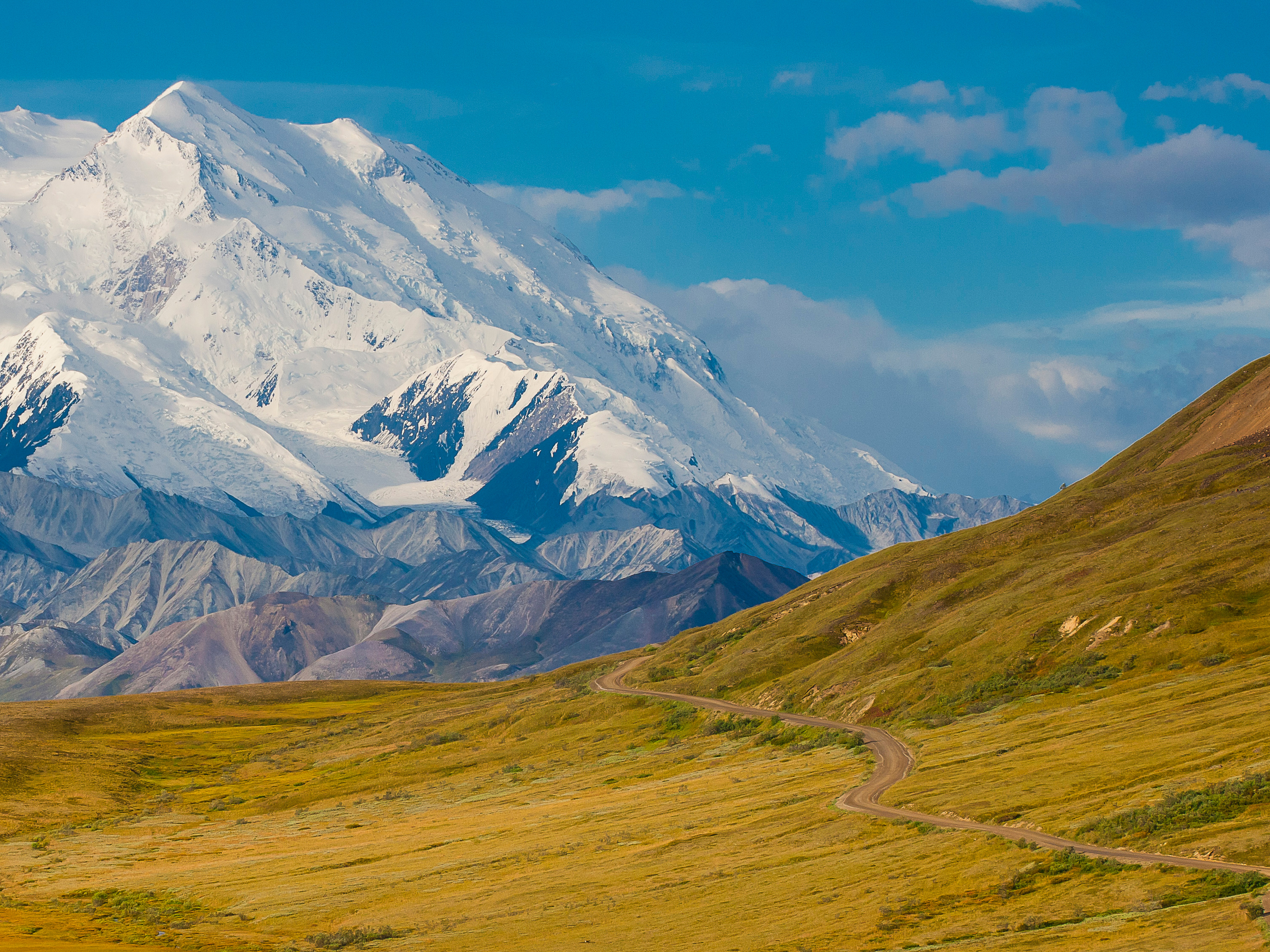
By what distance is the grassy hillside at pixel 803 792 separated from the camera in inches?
2260

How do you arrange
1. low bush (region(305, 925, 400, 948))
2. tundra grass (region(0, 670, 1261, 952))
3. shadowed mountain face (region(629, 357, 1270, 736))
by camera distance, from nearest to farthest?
1. tundra grass (region(0, 670, 1261, 952))
2. low bush (region(305, 925, 400, 948))
3. shadowed mountain face (region(629, 357, 1270, 736))

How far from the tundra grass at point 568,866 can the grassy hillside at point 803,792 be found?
0.30m

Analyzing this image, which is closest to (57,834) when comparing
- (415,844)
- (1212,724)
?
(415,844)

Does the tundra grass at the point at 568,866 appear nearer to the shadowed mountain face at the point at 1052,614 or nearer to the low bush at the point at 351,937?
the low bush at the point at 351,937

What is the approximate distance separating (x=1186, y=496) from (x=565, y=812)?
110 meters

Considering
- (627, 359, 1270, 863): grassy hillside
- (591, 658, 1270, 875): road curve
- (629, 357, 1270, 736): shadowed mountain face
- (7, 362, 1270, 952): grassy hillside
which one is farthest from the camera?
(629, 357, 1270, 736): shadowed mountain face

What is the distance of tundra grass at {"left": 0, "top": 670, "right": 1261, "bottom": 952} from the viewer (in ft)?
177

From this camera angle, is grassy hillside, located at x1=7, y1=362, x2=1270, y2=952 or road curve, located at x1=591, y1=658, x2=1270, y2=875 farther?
grassy hillside, located at x1=7, y1=362, x2=1270, y2=952

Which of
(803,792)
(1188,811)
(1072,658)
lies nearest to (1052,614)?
(1072,658)

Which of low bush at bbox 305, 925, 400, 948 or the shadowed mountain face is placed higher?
the shadowed mountain face

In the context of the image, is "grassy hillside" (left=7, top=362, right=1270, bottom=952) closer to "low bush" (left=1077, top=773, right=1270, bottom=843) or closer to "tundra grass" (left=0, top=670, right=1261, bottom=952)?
"low bush" (left=1077, top=773, right=1270, bottom=843)

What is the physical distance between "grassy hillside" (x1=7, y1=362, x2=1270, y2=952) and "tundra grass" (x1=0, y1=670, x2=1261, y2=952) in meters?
0.30

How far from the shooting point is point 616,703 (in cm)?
17912

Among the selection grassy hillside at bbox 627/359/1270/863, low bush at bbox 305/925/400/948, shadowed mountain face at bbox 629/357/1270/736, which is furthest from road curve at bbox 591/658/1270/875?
low bush at bbox 305/925/400/948
